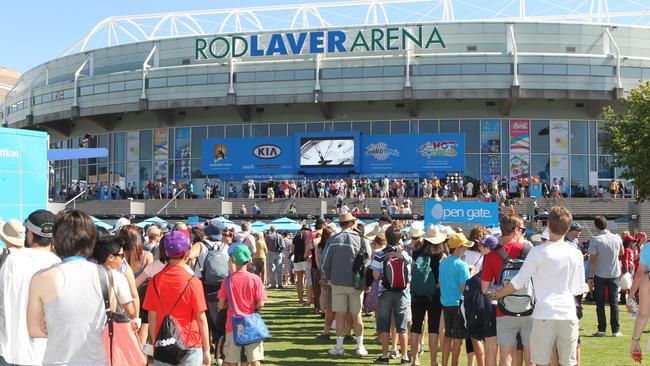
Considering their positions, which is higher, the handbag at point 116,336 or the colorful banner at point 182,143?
the colorful banner at point 182,143

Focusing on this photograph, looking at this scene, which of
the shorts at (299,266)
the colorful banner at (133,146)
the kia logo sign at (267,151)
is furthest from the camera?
the colorful banner at (133,146)

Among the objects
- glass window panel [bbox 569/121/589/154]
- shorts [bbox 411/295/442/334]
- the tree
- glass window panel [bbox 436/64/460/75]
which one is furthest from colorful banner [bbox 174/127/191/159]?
shorts [bbox 411/295/442/334]

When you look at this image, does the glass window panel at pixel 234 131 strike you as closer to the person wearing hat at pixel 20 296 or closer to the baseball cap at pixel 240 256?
the baseball cap at pixel 240 256

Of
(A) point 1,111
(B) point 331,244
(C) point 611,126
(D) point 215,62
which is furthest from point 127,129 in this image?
(B) point 331,244

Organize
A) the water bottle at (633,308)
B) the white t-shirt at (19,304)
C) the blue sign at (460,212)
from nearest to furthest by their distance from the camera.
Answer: the white t-shirt at (19,304)
the water bottle at (633,308)
the blue sign at (460,212)

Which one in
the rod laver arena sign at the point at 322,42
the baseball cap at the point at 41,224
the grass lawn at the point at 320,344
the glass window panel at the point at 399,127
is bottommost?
the grass lawn at the point at 320,344

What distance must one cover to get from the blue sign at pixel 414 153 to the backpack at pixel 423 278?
3388cm

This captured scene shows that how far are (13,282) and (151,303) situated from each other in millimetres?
1168

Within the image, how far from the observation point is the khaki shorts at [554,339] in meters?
6.29

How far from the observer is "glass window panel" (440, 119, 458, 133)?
43344 millimetres

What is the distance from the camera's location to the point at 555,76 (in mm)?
40906

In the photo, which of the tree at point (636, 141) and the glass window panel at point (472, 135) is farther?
the glass window panel at point (472, 135)

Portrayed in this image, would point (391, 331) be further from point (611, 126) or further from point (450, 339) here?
point (611, 126)

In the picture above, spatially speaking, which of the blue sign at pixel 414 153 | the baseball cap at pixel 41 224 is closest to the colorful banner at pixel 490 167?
the blue sign at pixel 414 153
